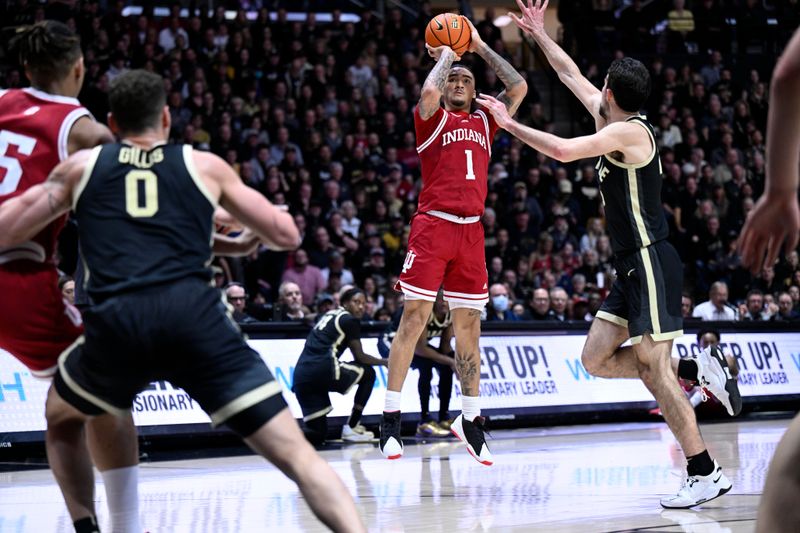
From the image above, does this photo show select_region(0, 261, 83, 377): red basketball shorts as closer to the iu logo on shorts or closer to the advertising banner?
the iu logo on shorts

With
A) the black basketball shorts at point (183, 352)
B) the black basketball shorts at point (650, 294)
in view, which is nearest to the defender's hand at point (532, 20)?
the black basketball shorts at point (650, 294)

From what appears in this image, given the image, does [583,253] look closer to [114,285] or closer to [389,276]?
[389,276]

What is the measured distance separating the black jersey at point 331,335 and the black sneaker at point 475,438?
11.7 ft

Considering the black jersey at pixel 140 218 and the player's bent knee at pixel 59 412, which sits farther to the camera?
the player's bent knee at pixel 59 412

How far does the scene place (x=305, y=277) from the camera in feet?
47.4

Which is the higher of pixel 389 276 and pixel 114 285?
pixel 114 285

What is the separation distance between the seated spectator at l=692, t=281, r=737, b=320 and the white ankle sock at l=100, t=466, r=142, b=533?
40.3 feet

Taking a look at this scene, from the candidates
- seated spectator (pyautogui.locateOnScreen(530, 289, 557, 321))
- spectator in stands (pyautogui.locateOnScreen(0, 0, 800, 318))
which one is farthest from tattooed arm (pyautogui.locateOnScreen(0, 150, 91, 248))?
seated spectator (pyautogui.locateOnScreen(530, 289, 557, 321))

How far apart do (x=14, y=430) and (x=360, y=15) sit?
12.7m

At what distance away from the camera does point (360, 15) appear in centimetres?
2083

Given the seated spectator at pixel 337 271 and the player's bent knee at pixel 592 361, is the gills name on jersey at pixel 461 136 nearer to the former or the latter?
the player's bent knee at pixel 592 361

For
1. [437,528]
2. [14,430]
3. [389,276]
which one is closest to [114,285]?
[437,528]

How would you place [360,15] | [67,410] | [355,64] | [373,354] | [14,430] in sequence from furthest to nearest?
1. [360,15]
2. [355,64]
3. [373,354]
4. [14,430]
5. [67,410]

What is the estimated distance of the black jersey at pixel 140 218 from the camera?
3.87 m
